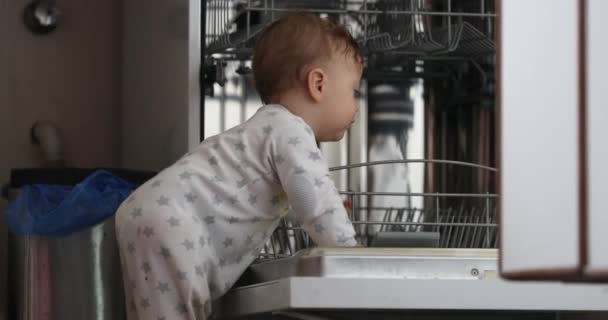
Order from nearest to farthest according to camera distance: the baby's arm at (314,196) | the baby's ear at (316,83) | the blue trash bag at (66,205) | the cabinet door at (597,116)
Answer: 1. the cabinet door at (597,116)
2. the baby's arm at (314,196)
3. the baby's ear at (316,83)
4. the blue trash bag at (66,205)

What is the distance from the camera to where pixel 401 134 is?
105 inches

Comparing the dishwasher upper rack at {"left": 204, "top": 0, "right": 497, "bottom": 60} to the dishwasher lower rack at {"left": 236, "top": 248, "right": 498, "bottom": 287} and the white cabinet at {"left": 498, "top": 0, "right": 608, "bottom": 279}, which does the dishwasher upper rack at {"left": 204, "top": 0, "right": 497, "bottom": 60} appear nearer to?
the dishwasher lower rack at {"left": 236, "top": 248, "right": 498, "bottom": 287}

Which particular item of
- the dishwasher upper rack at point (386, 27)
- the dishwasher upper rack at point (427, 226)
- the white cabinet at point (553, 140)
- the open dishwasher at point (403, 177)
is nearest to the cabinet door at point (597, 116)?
the white cabinet at point (553, 140)

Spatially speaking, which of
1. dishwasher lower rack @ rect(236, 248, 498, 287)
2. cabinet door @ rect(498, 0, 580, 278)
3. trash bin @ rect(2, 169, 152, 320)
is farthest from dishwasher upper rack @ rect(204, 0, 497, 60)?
cabinet door @ rect(498, 0, 580, 278)

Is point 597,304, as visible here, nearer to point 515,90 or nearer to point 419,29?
point 515,90

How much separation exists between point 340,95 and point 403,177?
891 millimetres

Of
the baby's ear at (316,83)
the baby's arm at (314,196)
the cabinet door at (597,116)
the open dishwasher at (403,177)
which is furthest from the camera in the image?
the baby's ear at (316,83)

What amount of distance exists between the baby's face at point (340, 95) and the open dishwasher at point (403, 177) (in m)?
0.07

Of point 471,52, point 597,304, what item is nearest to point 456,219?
point 471,52

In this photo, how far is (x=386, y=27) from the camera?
2.37 meters

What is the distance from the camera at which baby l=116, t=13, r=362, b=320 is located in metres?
1.58

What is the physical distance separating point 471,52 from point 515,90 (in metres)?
1.65

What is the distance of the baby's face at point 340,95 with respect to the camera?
5.85 feet

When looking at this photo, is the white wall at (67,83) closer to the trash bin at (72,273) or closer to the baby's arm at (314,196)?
the trash bin at (72,273)
